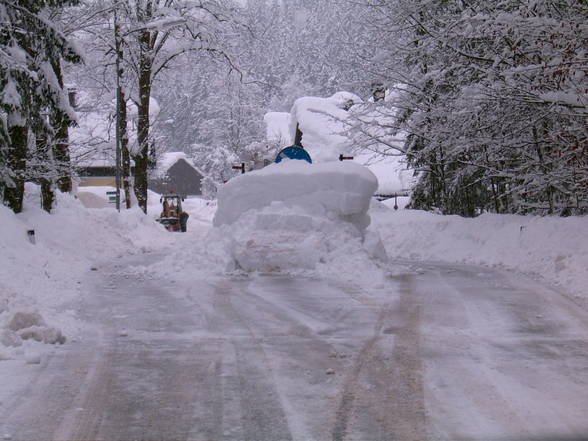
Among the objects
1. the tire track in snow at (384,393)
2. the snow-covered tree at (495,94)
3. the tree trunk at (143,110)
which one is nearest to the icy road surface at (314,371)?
the tire track in snow at (384,393)

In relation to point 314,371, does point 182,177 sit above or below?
above

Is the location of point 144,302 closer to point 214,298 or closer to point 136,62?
point 214,298

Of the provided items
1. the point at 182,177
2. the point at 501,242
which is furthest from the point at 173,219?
the point at 182,177

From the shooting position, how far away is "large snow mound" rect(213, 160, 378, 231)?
1425 centimetres

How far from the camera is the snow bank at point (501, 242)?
12.7 meters

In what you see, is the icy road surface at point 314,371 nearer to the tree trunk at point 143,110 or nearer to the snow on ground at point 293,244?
the snow on ground at point 293,244

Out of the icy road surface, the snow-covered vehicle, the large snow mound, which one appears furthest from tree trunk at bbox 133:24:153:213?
the icy road surface

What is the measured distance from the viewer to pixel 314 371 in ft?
19.9

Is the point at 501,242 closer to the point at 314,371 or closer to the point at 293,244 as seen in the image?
the point at 293,244

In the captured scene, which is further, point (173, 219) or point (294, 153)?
point (173, 219)

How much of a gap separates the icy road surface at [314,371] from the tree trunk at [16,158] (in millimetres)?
6762

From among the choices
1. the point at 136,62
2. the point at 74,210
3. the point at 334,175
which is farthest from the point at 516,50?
the point at 136,62

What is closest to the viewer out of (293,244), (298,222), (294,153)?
(293,244)

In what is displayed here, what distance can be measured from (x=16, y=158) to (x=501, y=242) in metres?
10.5
